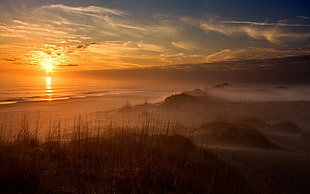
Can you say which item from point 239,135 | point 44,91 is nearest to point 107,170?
point 239,135

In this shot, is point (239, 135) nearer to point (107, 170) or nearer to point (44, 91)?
point (107, 170)

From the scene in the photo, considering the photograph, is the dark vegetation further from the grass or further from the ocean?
the ocean

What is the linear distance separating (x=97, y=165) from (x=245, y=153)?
5.93 metres

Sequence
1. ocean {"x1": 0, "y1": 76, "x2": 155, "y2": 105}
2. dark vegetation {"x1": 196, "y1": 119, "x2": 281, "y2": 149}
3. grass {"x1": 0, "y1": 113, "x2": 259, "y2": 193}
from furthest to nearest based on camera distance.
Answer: ocean {"x1": 0, "y1": 76, "x2": 155, "y2": 105}, dark vegetation {"x1": 196, "y1": 119, "x2": 281, "y2": 149}, grass {"x1": 0, "y1": 113, "x2": 259, "y2": 193}

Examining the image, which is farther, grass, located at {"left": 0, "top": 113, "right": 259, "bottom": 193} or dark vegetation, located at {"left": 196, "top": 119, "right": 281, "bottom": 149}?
dark vegetation, located at {"left": 196, "top": 119, "right": 281, "bottom": 149}

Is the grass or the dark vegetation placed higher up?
the grass

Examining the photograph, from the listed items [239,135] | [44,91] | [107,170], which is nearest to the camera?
[107,170]

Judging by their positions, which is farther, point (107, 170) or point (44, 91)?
point (44, 91)

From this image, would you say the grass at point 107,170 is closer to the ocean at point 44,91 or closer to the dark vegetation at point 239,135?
the dark vegetation at point 239,135

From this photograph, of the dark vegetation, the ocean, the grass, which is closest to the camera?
the grass

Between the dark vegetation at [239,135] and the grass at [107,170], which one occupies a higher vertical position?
the grass at [107,170]

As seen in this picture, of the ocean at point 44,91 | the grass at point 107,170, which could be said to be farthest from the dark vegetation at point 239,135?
the ocean at point 44,91

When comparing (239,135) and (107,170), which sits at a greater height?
(107,170)

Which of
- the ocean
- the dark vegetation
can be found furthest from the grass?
the ocean
